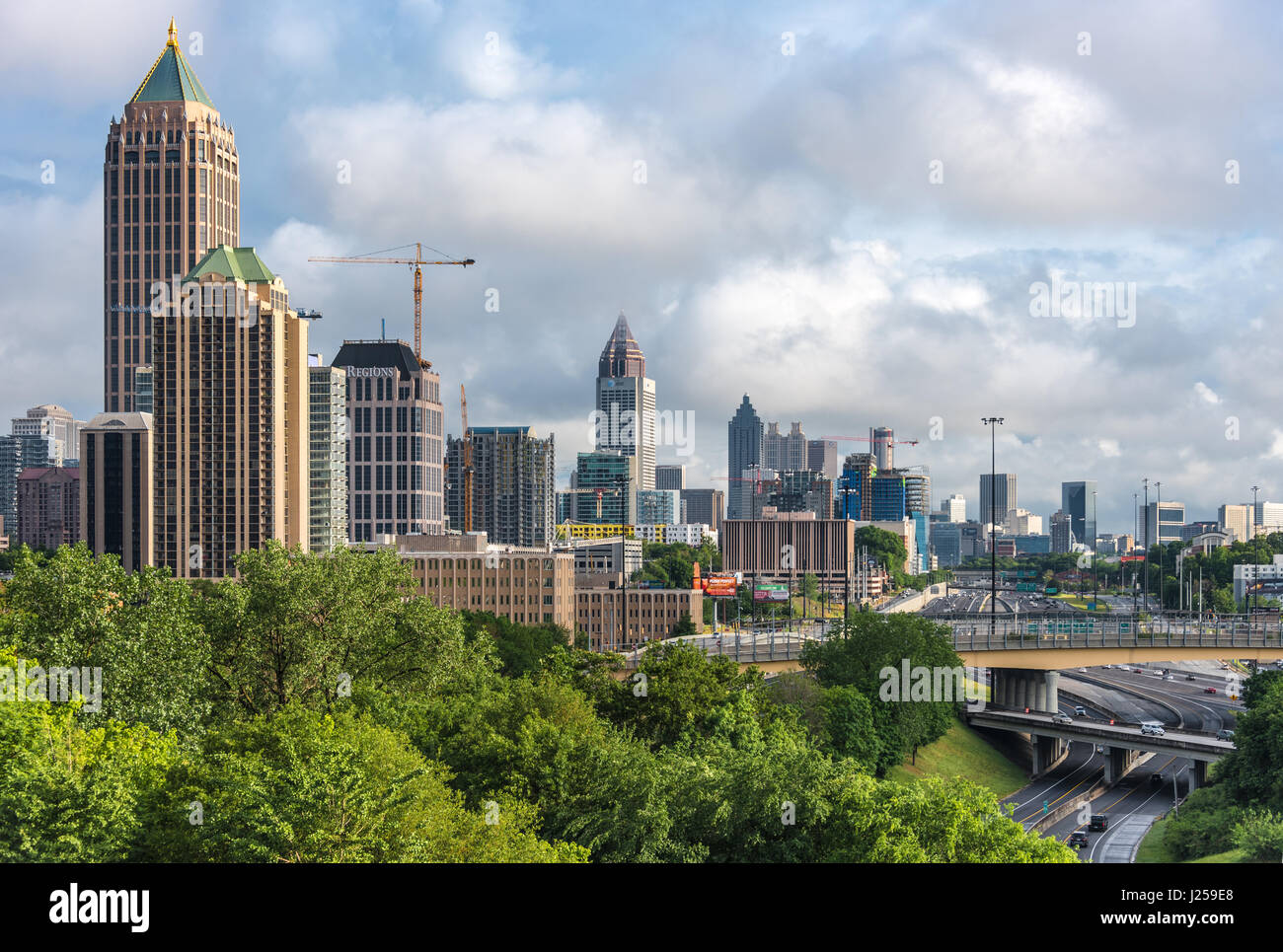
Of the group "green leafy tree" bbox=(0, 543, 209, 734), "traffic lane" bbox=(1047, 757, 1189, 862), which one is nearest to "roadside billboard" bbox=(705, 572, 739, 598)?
"traffic lane" bbox=(1047, 757, 1189, 862)

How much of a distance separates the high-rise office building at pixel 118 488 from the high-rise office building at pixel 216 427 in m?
2.79

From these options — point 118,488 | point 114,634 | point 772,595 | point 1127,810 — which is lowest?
point 1127,810

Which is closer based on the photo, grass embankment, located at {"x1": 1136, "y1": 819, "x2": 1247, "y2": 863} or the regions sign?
grass embankment, located at {"x1": 1136, "y1": 819, "x2": 1247, "y2": 863}

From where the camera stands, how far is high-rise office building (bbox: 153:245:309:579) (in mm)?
139750

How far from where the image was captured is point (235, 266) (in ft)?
484

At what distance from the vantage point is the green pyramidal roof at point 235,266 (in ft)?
478

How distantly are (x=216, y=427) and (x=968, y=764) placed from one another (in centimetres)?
10175

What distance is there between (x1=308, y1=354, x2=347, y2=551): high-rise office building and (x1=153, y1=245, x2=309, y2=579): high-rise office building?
15318 millimetres

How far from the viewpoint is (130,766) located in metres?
21.8

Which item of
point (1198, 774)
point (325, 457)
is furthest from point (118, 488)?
point (1198, 774)

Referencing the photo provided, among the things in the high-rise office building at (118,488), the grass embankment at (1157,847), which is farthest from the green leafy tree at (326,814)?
the high-rise office building at (118,488)

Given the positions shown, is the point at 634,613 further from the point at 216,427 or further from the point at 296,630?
the point at 296,630

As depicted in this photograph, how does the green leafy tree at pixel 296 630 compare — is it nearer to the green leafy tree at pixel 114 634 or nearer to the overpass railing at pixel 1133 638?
the green leafy tree at pixel 114 634

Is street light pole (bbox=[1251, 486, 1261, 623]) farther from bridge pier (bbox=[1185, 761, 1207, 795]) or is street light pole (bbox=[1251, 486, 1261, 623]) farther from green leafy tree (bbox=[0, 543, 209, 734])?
green leafy tree (bbox=[0, 543, 209, 734])
